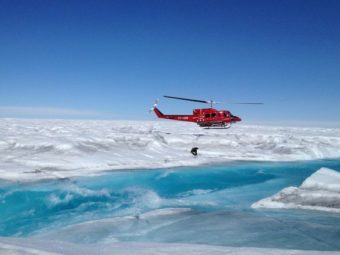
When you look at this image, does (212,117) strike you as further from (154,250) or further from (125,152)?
(154,250)

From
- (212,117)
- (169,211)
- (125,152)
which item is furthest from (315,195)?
(212,117)

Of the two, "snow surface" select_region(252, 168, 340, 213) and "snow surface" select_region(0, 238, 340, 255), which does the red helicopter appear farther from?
"snow surface" select_region(0, 238, 340, 255)

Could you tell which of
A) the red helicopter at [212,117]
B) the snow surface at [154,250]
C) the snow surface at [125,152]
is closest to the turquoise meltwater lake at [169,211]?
the snow surface at [125,152]

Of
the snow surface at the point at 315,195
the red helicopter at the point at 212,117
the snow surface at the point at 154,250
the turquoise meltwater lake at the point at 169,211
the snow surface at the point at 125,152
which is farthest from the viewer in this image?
the red helicopter at the point at 212,117

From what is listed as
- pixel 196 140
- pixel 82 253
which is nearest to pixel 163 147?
pixel 196 140

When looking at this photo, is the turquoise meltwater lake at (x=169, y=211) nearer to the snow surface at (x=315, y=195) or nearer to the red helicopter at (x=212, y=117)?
the snow surface at (x=315, y=195)

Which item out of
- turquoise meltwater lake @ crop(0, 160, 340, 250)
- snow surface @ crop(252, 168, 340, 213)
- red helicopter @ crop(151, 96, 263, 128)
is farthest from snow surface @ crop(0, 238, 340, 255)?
red helicopter @ crop(151, 96, 263, 128)

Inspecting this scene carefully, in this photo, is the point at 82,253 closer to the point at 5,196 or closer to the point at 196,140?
the point at 5,196
